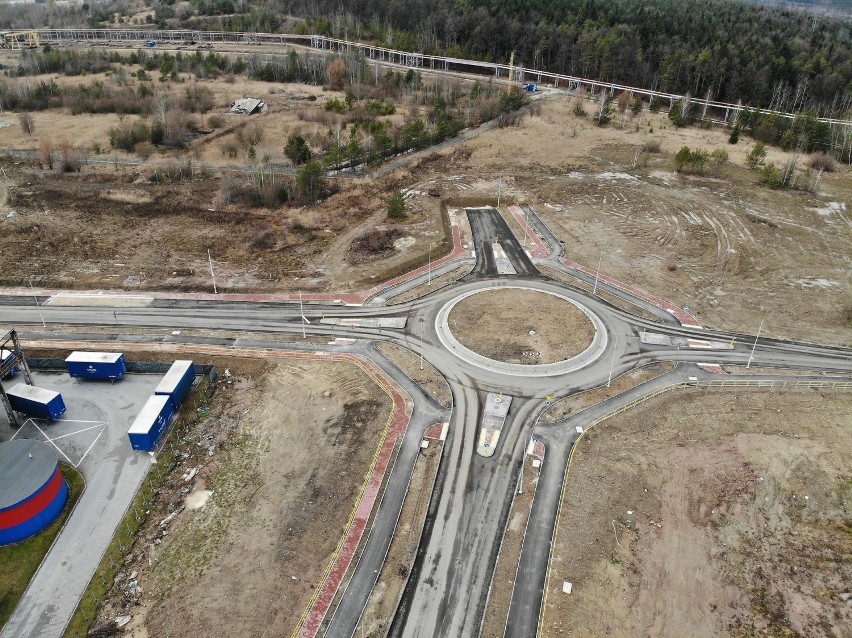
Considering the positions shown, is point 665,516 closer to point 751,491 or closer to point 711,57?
point 751,491

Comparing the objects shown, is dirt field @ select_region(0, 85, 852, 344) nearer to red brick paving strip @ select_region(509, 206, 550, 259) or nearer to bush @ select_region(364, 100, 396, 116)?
red brick paving strip @ select_region(509, 206, 550, 259)

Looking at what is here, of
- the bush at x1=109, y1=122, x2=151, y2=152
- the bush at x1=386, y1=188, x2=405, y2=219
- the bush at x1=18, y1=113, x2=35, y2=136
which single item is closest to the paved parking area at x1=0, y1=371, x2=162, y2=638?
the bush at x1=386, y1=188, x2=405, y2=219

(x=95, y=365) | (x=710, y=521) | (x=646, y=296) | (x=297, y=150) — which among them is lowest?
(x=710, y=521)

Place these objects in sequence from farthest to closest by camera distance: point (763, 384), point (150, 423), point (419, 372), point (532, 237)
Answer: point (532, 237), point (419, 372), point (763, 384), point (150, 423)

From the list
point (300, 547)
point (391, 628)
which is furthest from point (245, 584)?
point (391, 628)

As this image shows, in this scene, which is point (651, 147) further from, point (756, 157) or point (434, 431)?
point (434, 431)

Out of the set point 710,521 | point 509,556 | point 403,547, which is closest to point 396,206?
point 403,547

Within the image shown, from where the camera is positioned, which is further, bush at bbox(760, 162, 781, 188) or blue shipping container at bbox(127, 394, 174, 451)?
bush at bbox(760, 162, 781, 188)
